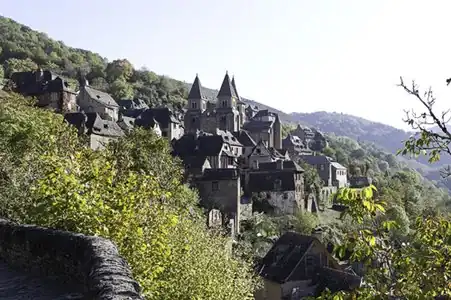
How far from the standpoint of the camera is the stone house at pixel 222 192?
49594mm

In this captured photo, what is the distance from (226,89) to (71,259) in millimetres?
88836

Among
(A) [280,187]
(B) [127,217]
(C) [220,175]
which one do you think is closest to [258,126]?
(A) [280,187]

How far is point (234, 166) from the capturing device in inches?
2704

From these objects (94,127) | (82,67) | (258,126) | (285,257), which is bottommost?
(285,257)

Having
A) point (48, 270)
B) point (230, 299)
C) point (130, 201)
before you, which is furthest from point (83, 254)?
point (230, 299)

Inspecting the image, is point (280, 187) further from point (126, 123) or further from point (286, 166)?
point (126, 123)

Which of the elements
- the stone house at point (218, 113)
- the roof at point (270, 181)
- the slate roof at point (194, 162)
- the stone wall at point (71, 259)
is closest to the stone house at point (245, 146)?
the roof at point (270, 181)

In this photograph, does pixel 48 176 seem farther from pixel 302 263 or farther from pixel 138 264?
pixel 302 263

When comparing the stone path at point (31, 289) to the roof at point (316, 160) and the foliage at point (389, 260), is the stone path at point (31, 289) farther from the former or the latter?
the roof at point (316, 160)

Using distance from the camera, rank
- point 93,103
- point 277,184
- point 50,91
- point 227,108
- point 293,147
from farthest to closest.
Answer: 1. point 293,147
2. point 227,108
3. point 93,103
4. point 50,91
5. point 277,184

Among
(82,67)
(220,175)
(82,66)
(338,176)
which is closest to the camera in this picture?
(220,175)

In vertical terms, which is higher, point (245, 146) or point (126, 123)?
point (126, 123)

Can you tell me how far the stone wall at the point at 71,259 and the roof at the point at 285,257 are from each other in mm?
23290

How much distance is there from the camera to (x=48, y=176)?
456 inches
